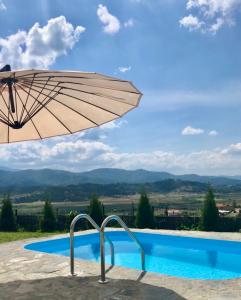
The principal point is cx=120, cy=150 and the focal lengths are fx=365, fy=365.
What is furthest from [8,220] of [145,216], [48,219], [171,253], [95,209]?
[171,253]

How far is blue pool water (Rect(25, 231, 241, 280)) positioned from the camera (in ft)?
34.7

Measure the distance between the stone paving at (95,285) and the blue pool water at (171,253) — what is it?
312cm

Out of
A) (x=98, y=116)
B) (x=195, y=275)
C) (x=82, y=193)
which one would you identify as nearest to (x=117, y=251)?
(x=195, y=275)

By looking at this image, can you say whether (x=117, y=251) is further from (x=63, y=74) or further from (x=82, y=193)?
(x=82, y=193)

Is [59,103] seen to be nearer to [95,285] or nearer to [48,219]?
[95,285]

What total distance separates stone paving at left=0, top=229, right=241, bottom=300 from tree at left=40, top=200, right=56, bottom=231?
843 centimetres

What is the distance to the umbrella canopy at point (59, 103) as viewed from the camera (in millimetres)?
6094

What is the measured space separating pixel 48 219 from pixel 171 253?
668cm

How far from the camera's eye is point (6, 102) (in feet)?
24.1

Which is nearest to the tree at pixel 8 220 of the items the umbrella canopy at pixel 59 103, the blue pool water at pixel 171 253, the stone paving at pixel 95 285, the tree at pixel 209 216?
the blue pool water at pixel 171 253

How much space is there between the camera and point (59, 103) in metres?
7.07

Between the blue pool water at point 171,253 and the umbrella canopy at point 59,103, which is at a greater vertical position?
the umbrella canopy at point 59,103

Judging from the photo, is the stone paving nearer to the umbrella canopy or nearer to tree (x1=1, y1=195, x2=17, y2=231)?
the umbrella canopy

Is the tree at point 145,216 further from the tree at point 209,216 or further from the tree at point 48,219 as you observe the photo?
the tree at point 48,219
